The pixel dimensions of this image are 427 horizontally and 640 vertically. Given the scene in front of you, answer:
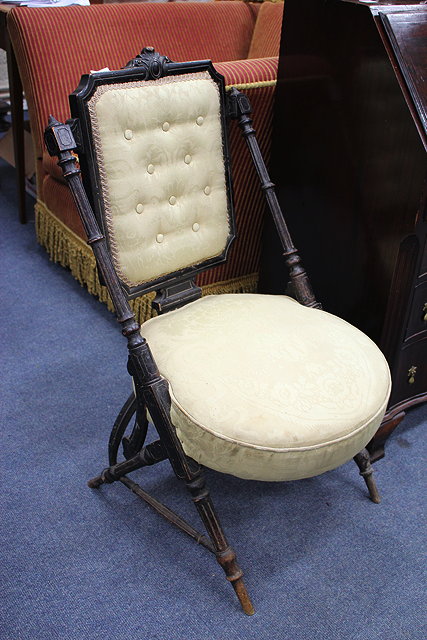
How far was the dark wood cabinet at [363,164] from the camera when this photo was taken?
1408 millimetres

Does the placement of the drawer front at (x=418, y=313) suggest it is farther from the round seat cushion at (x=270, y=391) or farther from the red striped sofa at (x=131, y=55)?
the red striped sofa at (x=131, y=55)

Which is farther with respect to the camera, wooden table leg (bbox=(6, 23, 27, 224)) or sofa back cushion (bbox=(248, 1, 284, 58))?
sofa back cushion (bbox=(248, 1, 284, 58))

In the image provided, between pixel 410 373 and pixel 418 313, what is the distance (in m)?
0.18

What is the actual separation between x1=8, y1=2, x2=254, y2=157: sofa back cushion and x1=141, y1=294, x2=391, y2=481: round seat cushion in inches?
56.7

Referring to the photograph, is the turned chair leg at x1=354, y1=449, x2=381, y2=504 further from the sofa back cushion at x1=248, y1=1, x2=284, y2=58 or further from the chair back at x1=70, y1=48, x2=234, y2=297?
the sofa back cushion at x1=248, y1=1, x2=284, y2=58

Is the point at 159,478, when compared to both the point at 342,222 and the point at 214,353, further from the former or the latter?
the point at 342,222

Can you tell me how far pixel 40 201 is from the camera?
270cm

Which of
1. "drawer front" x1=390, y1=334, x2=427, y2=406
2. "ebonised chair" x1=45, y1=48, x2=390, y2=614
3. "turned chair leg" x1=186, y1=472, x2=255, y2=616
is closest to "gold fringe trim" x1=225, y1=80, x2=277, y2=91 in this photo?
"ebonised chair" x1=45, y1=48, x2=390, y2=614

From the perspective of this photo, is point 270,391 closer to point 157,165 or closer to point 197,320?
point 197,320

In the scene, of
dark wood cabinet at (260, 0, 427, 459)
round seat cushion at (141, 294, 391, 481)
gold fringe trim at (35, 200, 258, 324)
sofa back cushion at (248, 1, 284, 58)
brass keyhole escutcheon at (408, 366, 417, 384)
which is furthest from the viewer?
sofa back cushion at (248, 1, 284, 58)

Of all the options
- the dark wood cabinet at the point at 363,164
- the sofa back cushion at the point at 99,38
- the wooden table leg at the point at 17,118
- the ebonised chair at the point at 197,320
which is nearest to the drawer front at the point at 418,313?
the dark wood cabinet at the point at 363,164

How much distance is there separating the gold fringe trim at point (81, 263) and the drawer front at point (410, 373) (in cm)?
68

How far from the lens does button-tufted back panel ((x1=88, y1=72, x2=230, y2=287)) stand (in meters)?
1.29

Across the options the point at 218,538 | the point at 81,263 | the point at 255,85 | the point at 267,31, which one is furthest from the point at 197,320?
the point at 267,31
